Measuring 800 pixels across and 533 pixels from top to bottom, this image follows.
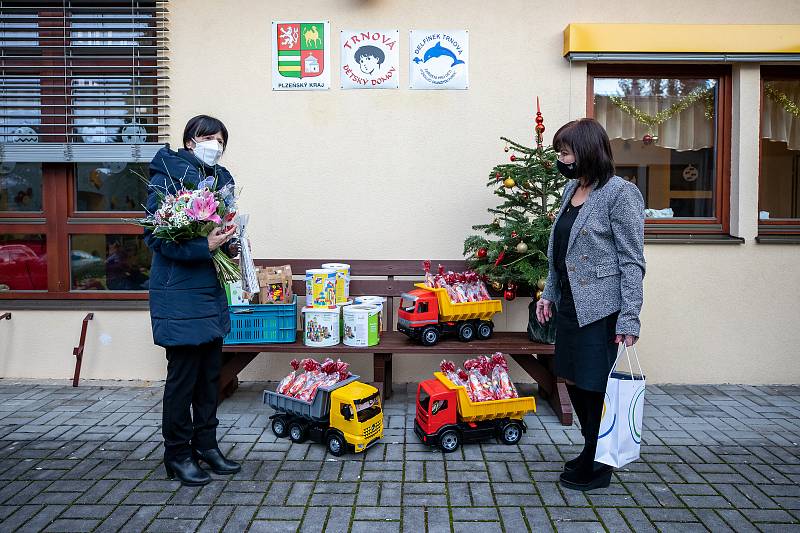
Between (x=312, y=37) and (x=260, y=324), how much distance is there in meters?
2.59

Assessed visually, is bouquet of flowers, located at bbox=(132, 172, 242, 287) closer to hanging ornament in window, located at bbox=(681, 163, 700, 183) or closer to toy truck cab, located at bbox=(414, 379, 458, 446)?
toy truck cab, located at bbox=(414, 379, 458, 446)

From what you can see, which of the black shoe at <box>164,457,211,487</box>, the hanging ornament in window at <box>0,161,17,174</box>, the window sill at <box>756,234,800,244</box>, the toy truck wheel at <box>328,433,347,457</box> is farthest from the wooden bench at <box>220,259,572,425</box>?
the hanging ornament in window at <box>0,161,17,174</box>

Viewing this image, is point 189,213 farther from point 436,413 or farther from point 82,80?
point 82,80

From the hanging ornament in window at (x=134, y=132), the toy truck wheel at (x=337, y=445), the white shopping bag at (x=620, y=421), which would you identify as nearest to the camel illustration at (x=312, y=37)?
the hanging ornament in window at (x=134, y=132)

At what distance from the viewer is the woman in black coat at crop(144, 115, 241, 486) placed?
3.47m

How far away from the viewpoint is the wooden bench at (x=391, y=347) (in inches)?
186

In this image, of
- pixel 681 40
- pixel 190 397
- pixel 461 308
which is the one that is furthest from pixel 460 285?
pixel 681 40

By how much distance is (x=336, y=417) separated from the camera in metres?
4.08

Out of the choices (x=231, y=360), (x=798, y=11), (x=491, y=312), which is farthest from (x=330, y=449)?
(x=798, y=11)

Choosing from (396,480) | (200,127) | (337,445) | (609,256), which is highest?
(200,127)

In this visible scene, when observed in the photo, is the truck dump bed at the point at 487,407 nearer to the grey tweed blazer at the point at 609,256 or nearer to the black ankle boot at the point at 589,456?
the black ankle boot at the point at 589,456

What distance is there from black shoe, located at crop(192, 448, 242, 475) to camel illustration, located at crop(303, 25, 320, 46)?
3563 mm

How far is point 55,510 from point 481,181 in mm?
4022

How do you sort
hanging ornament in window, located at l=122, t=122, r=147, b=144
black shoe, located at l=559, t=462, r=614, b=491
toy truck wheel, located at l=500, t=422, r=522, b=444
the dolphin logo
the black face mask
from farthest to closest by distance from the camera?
hanging ornament in window, located at l=122, t=122, r=147, b=144, the dolphin logo, toy truck wheel, located at l=500, t=422, r=522, b=444, black shoe, located at l=559, t=462, r=614, b=491, the black face mask
